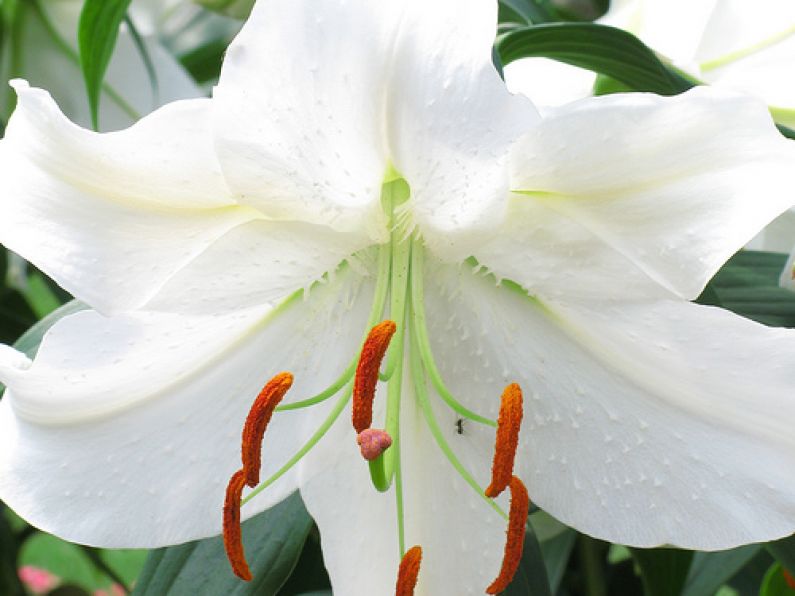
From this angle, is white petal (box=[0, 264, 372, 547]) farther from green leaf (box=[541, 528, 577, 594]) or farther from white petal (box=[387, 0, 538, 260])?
green leaf (box=[541, 528, 577, 594])

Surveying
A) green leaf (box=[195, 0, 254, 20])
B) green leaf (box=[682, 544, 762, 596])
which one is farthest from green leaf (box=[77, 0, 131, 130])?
green leaf (box=[682, 544, 762, 596])

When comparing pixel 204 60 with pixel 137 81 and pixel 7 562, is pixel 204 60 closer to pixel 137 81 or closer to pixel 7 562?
pixel 137 81

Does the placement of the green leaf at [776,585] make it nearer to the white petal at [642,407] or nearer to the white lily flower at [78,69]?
the white petal at [642,407]

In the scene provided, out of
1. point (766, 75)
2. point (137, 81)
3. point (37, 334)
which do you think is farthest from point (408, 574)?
point (137, 81)

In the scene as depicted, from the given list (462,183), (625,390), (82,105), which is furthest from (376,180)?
(82,105)

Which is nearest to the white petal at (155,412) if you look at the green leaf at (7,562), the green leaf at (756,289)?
the green leaf at (756,289)

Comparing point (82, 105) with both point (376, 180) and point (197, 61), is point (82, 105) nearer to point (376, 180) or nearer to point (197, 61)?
point (197, 61)
